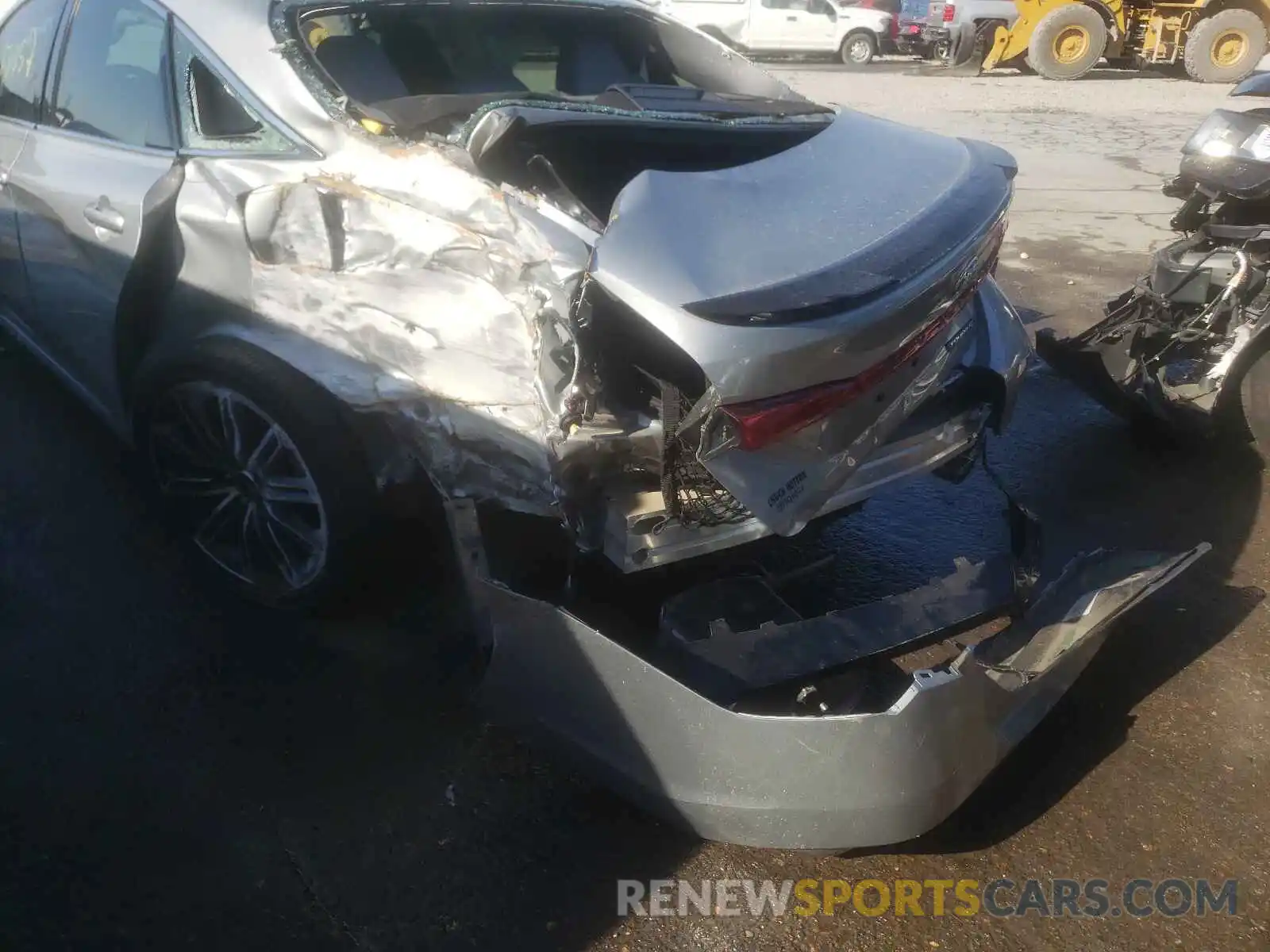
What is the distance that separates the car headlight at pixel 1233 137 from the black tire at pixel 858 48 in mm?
18212

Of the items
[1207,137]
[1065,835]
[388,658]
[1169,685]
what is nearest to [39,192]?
[388,658]

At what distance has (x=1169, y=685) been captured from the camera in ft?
9.43

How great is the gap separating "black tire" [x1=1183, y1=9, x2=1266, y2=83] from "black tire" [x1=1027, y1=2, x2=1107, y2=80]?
4.56 ft

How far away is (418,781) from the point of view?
2.48 metres

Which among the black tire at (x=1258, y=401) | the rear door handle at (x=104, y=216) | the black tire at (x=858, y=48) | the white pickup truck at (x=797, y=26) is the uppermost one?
the rear door handle at (x=104, y=216)

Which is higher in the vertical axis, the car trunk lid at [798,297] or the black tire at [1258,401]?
the car trunk lid at [798,297]

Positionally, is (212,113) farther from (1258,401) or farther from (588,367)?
(1258,401)

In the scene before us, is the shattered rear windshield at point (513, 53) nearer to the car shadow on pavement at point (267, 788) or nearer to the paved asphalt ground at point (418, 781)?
the car shadow on pavement at point (267, 788)

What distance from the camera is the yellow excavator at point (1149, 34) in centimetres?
1623

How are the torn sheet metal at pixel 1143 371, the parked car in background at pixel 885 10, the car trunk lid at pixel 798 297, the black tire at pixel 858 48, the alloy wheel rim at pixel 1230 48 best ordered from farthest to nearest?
the parked car in background at pixel 885 10 < the black tire at pixel 858 48 < the alloy wheel rim at pixel 1230 48 < the torn sheet metal at pixel 1143 371 < the car trunk lid at pixel 798 297

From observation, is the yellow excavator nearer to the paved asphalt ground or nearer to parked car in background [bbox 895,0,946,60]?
parked car in background [bbox 895,0,946,60]

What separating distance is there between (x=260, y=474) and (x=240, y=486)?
120 millimetres

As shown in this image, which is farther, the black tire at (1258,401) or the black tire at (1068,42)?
the black tire at (1068,42)

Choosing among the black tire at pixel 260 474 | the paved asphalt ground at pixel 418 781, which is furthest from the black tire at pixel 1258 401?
the black tire at pixel 260 474
